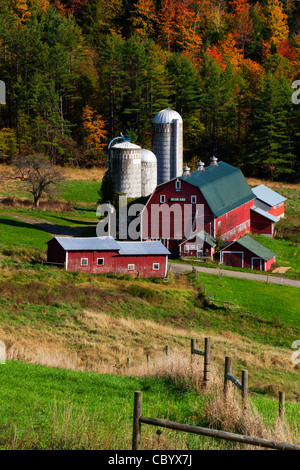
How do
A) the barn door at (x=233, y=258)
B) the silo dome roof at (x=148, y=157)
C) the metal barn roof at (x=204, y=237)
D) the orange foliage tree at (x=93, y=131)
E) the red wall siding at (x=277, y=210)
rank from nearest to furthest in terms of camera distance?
the barn door at (x=233, y=258) < the metal barn roof at (x=204, y=237) < the silo dome roof at (x=148, y=157) < the red wall siding at (x=277, y=210) < the orange foliage tree at (x=93, y=131)

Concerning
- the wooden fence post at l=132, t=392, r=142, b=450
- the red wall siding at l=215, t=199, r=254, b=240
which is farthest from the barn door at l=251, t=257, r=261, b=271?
the wooden fence post at l=132, t=392, r=142, b=450

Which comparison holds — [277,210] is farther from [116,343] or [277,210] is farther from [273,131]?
A: [116,343]

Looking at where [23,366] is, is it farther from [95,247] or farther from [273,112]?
[273,112]

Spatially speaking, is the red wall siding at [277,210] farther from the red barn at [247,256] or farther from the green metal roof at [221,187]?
the red barn at [247,256]

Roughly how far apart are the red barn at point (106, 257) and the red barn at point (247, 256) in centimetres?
653

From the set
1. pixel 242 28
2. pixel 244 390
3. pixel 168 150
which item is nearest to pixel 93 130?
pixel 168 150

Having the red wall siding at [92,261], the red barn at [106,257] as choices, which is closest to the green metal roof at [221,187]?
the red barn at [106,257]

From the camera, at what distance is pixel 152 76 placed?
88.1 metres

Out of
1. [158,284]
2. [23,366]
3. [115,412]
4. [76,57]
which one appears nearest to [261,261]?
[158,284]

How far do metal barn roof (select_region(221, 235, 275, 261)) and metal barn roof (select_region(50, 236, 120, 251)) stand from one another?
997 cm

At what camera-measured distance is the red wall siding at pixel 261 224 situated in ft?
203

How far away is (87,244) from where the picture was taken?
48.1m

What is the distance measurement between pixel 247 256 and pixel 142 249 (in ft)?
26.9

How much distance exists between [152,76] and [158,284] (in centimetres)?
4655
